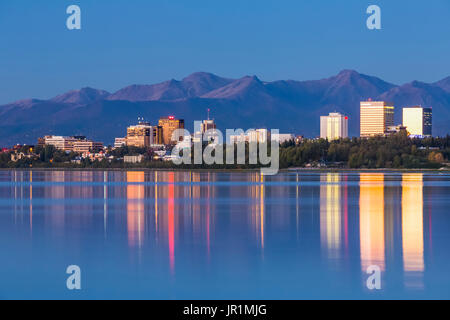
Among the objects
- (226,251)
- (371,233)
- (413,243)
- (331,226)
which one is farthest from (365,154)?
(226,251)

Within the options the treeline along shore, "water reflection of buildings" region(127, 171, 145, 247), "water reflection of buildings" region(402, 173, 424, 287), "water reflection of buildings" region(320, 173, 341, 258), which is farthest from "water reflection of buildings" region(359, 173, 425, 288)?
the treeline along shore

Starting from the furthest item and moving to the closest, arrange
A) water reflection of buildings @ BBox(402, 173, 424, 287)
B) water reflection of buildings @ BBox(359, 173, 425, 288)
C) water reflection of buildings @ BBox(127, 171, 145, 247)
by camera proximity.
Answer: water reflection of buildings @ BBox(127, 171, 145, 247)
water reflection of buildings @ BBox(359, 173, 425, 288)
water reflection of buildings @ BBox(402, 173, 424, 287)

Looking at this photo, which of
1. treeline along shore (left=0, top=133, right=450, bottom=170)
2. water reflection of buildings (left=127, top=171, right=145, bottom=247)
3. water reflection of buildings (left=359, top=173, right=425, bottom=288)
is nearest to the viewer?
water reflection of buildings (left=359, top=173, right=425, bottom=288)

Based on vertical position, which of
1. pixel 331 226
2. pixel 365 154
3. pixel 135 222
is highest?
pixel 365 154

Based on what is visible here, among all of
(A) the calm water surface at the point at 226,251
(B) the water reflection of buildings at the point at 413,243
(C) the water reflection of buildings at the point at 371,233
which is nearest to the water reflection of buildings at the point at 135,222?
(A) the calm water surface at the point at 226,251

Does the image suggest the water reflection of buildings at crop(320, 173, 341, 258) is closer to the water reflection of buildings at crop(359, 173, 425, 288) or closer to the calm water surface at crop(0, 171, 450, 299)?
the calm water surface at crop(0, 171, 450, 299)

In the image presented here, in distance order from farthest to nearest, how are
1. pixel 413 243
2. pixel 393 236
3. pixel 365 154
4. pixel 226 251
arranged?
A: pixel 365 154 → pixel 393 236 → pixel 413 243 → pixel 226 251

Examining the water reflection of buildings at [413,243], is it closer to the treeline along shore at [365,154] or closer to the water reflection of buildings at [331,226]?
the water reflection of buildings at [331,226]

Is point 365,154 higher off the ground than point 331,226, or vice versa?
point 365,154

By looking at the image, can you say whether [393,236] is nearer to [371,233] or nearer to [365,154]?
[371,233]

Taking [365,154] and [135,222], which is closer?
[135,222]

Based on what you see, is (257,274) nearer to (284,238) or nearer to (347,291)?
(347,291)

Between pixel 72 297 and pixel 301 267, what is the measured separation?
616 cm

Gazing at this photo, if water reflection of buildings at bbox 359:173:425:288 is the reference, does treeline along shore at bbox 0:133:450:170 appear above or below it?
above
